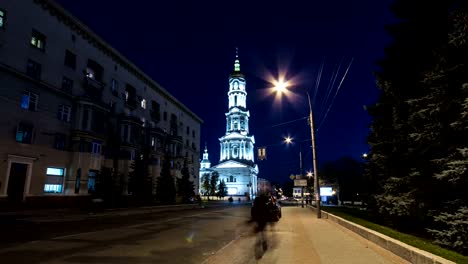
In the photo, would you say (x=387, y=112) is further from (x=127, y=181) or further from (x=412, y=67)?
(x=127, y=181)

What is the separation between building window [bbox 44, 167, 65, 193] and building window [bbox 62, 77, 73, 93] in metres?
8.09

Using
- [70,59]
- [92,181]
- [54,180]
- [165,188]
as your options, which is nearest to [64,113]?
[70,59]

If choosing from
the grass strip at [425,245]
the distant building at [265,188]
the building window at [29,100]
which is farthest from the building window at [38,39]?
the grass strip at [425,245]

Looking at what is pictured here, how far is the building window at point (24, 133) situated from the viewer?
24266mm

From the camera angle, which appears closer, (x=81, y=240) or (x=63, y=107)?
(x=81, y=240)

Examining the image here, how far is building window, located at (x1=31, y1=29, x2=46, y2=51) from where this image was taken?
2630cm

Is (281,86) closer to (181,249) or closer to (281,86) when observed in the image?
(281,86)

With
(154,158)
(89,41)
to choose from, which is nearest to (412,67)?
(89,41)

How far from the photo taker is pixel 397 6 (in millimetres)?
13289

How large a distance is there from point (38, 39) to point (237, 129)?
305ft

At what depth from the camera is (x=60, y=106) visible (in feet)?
95.5

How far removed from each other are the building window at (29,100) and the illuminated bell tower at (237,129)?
91133 mm

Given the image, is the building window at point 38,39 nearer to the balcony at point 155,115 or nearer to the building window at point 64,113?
the building window at point 64,113

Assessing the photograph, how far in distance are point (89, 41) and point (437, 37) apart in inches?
1340
